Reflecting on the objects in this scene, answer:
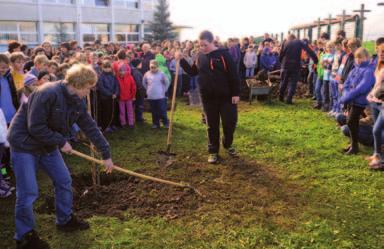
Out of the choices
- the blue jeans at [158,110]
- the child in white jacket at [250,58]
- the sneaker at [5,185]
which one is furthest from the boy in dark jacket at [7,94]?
the child in white jacket at [250,58]

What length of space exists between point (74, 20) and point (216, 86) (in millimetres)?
32454

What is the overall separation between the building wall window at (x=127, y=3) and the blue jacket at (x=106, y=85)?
110 ft

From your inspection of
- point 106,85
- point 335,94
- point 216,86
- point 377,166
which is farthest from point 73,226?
point 335,94

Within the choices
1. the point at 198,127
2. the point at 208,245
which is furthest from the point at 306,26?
the point at 208,245

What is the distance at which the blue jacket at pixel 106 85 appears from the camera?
920 centimetres

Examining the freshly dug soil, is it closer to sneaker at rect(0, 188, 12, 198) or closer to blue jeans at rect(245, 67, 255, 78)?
sneaker at rect(0, 188, 12, 198)

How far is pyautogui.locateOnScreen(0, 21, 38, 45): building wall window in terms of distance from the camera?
30578 mm

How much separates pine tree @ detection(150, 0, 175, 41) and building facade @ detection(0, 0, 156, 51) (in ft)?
4.61

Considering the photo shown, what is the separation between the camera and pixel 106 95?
366 inches

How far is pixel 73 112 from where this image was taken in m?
4.05

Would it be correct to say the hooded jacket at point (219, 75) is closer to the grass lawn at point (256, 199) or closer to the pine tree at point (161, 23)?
the grass lawn at point (256, 199)

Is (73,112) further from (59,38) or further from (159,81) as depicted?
(59,38)

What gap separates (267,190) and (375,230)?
63.7 inches

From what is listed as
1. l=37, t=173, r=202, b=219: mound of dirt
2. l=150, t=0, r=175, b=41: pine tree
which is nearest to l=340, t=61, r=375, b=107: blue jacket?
l=37, t=173, r=202, b=219: mound of dirt
